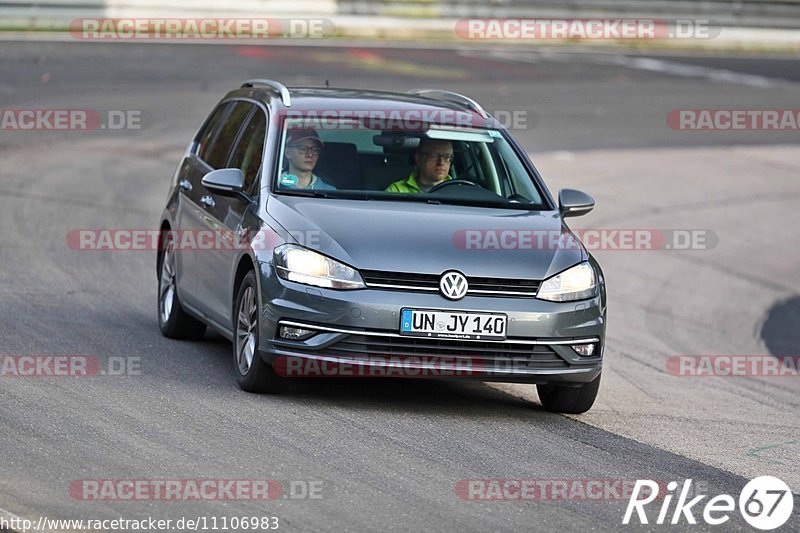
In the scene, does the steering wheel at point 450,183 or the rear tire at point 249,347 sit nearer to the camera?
the rear tire at point 249,347

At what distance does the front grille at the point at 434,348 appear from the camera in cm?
835

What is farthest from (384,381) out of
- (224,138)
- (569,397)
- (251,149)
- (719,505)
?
(719,505)

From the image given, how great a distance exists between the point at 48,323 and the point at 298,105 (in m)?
2.53

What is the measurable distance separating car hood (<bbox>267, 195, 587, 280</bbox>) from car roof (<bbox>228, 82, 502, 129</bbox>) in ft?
3.09

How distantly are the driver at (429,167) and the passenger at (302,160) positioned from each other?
50 cm

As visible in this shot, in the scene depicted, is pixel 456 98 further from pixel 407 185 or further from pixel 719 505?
pixel 719 505

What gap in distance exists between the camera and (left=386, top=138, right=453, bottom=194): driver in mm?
9609

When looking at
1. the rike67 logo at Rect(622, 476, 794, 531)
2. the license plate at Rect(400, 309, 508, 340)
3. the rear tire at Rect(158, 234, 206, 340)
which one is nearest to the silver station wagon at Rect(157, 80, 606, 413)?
the license plate at Rect(400, 309, 508, 340)

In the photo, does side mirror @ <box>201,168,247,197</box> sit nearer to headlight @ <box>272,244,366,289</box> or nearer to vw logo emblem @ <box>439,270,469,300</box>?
headlight @ <box>272,244,366,289</box>

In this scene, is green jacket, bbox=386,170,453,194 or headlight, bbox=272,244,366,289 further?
green jacket, bbox=386,170,453,194

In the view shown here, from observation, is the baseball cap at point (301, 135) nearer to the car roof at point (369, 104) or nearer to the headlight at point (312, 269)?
the car roof at point (369, 104)

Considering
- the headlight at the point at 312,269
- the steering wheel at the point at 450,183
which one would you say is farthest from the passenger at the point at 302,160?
the headlight at the point at 312,269

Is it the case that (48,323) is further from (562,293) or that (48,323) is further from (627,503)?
(627,503)

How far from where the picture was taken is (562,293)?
864 centimetres
